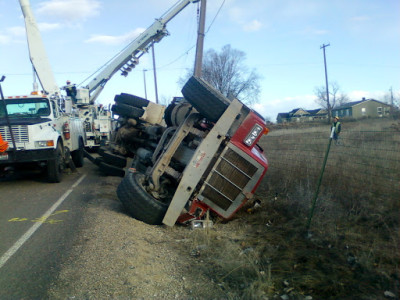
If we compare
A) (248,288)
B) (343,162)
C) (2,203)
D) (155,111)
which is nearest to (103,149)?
(155,111)

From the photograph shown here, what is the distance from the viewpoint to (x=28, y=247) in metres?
5.27

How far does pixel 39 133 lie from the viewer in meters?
9.95

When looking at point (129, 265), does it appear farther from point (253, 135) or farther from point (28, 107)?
point (28, 107)

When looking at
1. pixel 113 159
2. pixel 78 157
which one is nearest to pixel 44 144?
pixel 113 159

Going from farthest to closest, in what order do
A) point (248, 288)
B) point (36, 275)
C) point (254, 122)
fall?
point (254, 122) < point (36, 275) < point (248, 288)

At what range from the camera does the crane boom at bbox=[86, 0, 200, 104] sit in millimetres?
18500

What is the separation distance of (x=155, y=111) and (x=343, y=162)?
6619 mm

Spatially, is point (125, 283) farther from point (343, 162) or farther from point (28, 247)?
point (343, 162)

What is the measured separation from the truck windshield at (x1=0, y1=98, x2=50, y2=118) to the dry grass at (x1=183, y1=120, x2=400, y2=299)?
23.0 ft

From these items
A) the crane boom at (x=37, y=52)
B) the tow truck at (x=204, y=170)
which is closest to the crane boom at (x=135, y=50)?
the crane boom at (x=37, y=52)

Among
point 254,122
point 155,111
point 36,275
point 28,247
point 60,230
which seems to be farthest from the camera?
point 155,111

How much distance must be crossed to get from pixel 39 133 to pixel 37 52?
7758mm

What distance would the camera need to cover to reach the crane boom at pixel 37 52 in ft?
52.4

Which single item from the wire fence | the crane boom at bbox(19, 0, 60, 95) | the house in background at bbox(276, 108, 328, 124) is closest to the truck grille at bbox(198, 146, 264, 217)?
the wire fence
